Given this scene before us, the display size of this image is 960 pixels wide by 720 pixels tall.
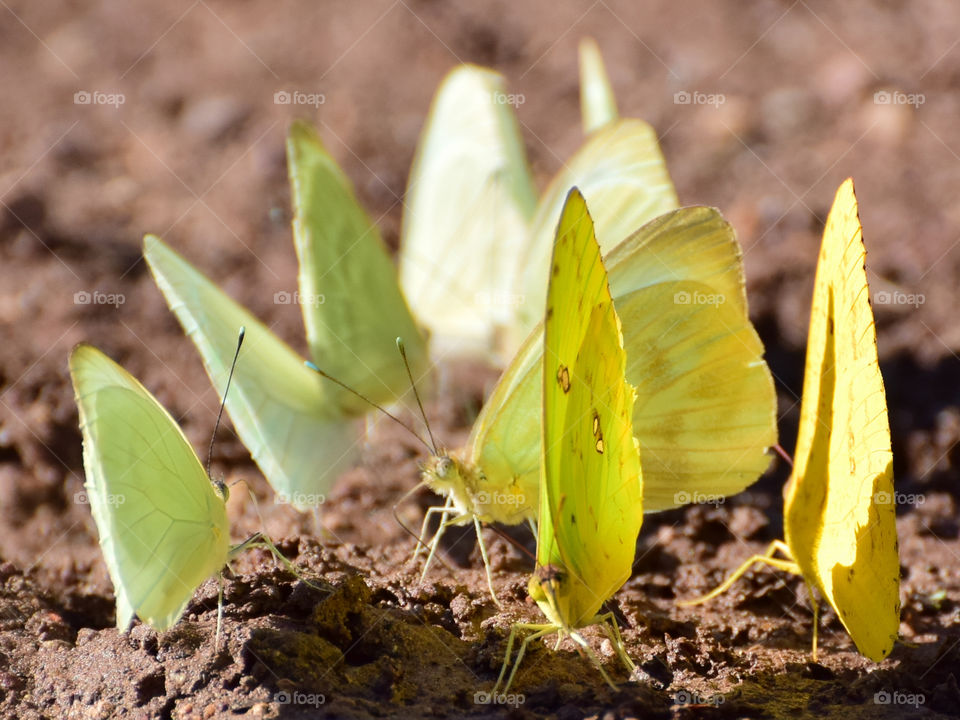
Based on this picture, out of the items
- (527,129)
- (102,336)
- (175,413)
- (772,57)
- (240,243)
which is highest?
(772,57)

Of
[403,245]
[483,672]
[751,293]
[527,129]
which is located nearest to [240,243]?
[403,245]

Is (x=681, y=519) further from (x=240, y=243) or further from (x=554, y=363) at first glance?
(x=240, y=243)

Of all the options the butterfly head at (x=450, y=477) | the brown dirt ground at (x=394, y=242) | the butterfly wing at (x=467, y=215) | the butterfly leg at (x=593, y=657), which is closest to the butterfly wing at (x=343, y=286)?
the brown dirt ground at (x=394, y=242)

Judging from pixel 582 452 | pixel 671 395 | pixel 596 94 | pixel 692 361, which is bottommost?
pixel 582 452

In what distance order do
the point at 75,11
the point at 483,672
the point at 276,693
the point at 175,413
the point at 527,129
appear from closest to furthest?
the point at 276,693 → the point at 483,672 → the point at 175,413 → the point at 527,129 → the point at 75,11

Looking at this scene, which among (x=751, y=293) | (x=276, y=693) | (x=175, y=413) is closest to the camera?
(x=276, y=693)

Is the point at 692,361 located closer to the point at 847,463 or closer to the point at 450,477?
the point at 847,463

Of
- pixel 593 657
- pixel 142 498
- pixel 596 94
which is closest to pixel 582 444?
pixel 593 657
